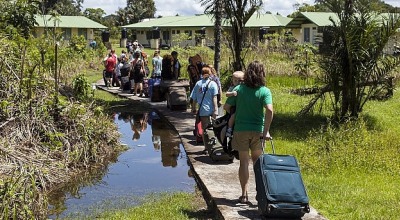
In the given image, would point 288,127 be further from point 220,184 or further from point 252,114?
point 252,114

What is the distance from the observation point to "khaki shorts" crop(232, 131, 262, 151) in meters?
6.62

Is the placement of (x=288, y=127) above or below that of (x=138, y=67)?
below

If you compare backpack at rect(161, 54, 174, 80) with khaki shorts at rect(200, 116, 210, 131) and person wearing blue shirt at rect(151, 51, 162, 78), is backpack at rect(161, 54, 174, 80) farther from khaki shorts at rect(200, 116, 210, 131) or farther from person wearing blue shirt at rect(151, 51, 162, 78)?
khaki shorts at rect(200, 116, 210, 131)

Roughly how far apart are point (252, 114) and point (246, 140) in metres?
0.32

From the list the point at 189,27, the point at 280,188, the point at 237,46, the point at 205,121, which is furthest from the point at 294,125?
the point at 189,27

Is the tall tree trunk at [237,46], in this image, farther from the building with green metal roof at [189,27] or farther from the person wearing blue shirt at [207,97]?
the building with green metal roof at [189,27]

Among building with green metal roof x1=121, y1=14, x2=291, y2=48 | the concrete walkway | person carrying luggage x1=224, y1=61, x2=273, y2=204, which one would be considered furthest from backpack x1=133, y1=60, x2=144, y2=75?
building with green metal roof x1=121, y1=14, x2=291, y2=48

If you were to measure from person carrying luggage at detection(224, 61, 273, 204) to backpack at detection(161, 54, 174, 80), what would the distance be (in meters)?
9.22

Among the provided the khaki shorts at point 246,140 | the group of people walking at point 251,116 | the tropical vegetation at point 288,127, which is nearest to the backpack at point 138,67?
the tropical vegetation at point 288,127

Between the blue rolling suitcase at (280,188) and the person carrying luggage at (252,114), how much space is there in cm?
42

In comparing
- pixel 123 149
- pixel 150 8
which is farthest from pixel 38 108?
pixel 150 8

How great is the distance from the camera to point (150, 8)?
278ft

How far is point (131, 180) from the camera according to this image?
29.4ft

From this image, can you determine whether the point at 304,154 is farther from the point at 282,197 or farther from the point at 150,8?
the point at 150,8
